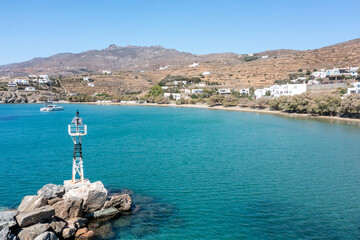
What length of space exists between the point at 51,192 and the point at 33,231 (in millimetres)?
3319

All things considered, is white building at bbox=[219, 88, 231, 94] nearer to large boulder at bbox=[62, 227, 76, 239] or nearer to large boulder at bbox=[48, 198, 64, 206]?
large boulder at bbox=[48, 198, 64, 206]

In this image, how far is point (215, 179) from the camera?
22.4m

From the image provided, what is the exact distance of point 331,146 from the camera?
33.9m

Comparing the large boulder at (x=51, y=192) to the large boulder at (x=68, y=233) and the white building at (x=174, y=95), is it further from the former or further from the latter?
the white building at (x=174, y=95)

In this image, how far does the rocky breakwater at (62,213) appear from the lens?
12.9 m

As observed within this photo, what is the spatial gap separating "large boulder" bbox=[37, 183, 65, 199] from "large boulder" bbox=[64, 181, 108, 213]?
390 mm

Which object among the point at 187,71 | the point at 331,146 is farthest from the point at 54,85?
the point at 331,146

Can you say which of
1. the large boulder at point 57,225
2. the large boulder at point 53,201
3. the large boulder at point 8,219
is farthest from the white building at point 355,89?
the large boulder at point 8,219

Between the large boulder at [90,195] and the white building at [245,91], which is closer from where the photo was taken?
the large boulder at [90,195]

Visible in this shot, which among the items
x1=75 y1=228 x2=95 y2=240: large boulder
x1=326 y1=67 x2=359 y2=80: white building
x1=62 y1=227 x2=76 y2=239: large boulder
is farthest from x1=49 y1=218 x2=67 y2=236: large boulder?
x1=326 y1=67 x2=359 y2=80: white building

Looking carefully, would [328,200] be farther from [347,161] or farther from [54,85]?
[54,85]

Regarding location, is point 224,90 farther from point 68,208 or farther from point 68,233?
point 68,233

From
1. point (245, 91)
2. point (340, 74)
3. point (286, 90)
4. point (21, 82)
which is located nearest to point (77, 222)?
point (286, 90)

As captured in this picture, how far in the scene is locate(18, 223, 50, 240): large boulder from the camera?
41.5 feet
